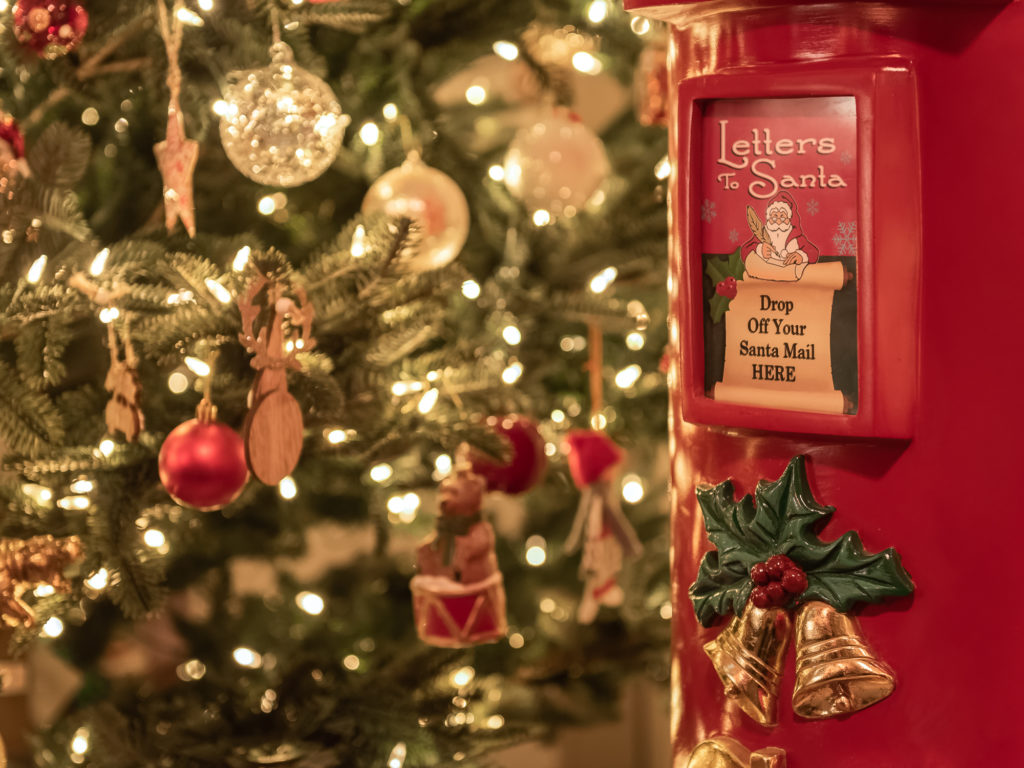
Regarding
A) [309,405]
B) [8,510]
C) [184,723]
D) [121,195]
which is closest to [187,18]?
[121,195]

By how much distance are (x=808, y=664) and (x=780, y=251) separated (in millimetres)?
343

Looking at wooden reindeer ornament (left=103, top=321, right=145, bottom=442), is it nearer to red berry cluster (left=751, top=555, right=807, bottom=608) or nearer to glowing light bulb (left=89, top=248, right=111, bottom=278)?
glowing light bulb (left=89, top=248, right=111, bottom=278)

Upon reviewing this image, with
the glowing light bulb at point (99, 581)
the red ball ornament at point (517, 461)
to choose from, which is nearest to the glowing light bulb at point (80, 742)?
the glowing light bulb at point (99, 581)

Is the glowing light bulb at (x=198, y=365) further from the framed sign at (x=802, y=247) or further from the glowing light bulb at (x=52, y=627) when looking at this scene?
the framed sign at (x=802, y=247)

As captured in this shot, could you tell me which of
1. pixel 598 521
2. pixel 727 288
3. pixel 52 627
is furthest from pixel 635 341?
→ pixel 52 627

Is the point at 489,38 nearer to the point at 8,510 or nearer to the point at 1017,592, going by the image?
the point at 8,510

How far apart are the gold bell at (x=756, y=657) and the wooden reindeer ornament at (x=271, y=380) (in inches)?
18.1

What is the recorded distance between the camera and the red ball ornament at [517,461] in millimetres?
1614

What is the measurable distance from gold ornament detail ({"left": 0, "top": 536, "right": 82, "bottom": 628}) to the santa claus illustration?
2.39 feet

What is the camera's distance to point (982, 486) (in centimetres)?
108

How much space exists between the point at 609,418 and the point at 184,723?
693 millimetres

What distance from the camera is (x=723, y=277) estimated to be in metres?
1.13

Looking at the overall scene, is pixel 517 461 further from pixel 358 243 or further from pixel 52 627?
pixel 52 627

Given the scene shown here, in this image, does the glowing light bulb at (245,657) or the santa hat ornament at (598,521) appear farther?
the glowing light bulb at (245,657)
